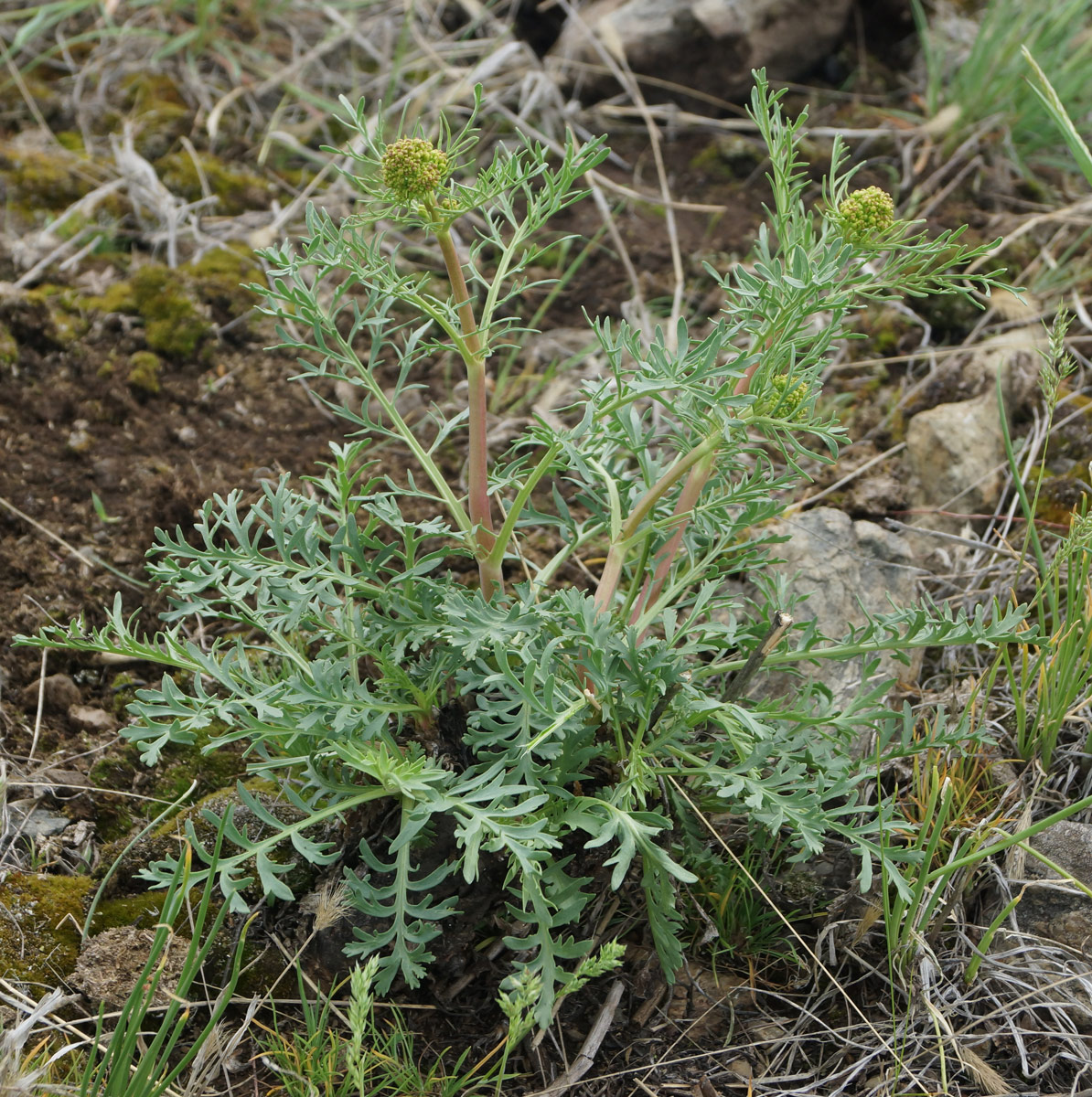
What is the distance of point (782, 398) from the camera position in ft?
5.98

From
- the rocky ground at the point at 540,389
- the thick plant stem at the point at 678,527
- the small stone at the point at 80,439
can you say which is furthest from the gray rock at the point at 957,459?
the small stone at the point at 80,439

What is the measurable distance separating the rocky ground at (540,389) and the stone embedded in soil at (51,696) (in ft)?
0.04

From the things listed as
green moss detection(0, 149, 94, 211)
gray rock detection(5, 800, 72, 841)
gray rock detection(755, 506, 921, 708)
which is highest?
green moss detection(0, 149, 94, 211)

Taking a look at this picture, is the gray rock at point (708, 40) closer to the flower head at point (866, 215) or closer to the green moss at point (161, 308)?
the green moss at point (161, 308)

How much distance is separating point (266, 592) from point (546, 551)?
106 centimetres

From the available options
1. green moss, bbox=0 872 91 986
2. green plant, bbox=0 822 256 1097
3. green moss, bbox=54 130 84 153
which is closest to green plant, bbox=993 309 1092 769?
green plant, bbox=0 822 256 1097

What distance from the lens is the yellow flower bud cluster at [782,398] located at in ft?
5.95

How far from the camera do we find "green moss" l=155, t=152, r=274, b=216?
3844mm

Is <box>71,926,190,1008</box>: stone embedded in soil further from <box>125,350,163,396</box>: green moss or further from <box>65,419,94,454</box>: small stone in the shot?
<box>125,350,163,396</box>: green moss

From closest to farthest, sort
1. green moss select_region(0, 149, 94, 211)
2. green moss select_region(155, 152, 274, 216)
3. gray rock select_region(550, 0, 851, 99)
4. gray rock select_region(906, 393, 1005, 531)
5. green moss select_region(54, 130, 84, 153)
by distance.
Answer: gray rock select_region(906, 393, 1005, 531) → green moss select_region(0, 149, 94, 211) → green moss select_region(155, 152, 274, 216) → green moss select_region(54, 130, 84, 153) → gray rock select_region(550, 0, 851, 99)

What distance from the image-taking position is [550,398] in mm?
3312

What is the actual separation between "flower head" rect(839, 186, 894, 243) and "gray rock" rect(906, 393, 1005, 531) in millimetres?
1326

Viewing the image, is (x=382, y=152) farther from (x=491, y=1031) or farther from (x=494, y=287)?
(x=491, y=1031)

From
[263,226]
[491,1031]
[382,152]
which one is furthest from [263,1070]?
[263,226]
